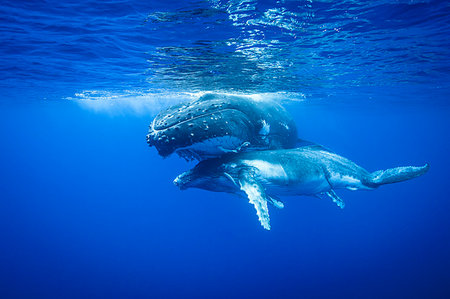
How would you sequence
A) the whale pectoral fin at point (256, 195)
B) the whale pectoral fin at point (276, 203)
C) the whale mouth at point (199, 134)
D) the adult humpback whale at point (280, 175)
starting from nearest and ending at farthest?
the whale pectoral fin at point (256, 195)
the whale mouth at point (199, 134)
the adult humpback whale at point (280, 175)
the whale pectoral fin at point (276, 203)

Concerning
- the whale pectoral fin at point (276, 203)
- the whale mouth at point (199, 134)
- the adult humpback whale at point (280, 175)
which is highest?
the whale mouth at point (199, 134)

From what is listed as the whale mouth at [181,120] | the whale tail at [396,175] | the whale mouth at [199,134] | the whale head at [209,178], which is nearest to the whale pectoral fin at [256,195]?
the whale head at [209,178]

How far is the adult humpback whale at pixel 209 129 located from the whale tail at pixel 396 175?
8.90 ft

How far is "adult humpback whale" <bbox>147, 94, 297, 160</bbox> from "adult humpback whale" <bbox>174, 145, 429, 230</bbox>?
0.38 metres

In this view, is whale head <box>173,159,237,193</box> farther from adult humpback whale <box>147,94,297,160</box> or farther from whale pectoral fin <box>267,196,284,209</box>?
whale pectoral fin <box>267,196,284,209</box>

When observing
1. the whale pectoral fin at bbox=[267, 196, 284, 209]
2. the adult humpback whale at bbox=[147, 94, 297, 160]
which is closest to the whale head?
the adult humpback whale at bbox=[147, 94, 297, 160]

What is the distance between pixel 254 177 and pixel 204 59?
33.8ft

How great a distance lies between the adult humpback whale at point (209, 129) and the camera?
4.86 metres

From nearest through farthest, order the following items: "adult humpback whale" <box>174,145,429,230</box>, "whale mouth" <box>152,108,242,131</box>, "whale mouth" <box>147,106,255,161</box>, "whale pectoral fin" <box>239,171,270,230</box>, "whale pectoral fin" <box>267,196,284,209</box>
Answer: "whale pectoral fin" <box>239,171,270,230</box>
"whale mouth" <box>147,106,255,161</box>
"whale mouth" <box>152,108,242,131</box>
"adult humpback whale" <box>174,145,429,230</box>
"whale pectoral fin" <box>267,196,284,209</box>

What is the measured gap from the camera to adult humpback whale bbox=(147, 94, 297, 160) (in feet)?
15.9

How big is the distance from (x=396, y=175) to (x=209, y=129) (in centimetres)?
455

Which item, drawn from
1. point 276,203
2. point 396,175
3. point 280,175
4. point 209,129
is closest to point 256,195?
point 280,175

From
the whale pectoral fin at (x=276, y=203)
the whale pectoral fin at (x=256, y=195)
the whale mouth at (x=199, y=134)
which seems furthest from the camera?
the whale pectoral fin at (x=276, y=203)

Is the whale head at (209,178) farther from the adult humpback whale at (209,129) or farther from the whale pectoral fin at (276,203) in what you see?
the whale pectoral fin at (276,203)
